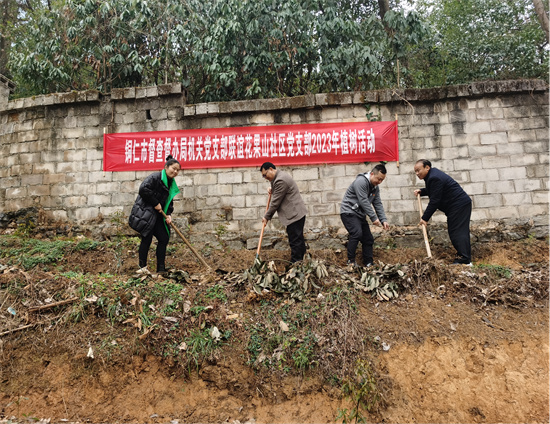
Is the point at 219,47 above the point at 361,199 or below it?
above

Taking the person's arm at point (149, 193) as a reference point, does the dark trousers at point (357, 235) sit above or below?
below

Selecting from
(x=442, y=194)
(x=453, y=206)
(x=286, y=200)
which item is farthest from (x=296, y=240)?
(x=453, y=206)

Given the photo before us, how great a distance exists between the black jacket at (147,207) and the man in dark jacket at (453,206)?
358cm

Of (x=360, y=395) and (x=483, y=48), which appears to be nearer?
(x=360, y=395)

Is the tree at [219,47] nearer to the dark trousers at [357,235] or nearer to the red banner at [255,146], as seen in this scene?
the red banner at [255,146]

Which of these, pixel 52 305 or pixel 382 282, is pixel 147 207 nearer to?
pixel 52 305

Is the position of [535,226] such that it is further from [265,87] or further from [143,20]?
[143,20]

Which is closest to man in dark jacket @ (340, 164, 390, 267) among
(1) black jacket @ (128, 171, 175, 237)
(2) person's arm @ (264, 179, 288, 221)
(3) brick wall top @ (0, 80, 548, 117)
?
(2) person's arm @ (264, 179, 288, 221)

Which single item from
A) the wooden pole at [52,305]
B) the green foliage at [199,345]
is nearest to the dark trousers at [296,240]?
the green foliage at [199,345]

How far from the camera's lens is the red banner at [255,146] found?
258 inches

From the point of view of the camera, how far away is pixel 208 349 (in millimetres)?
3557

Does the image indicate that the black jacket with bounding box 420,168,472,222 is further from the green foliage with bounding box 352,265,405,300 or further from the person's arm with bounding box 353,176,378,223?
the green foliage with bounding box 352,265,405,300

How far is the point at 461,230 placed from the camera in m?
5.25

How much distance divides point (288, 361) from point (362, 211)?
2.53 metres
